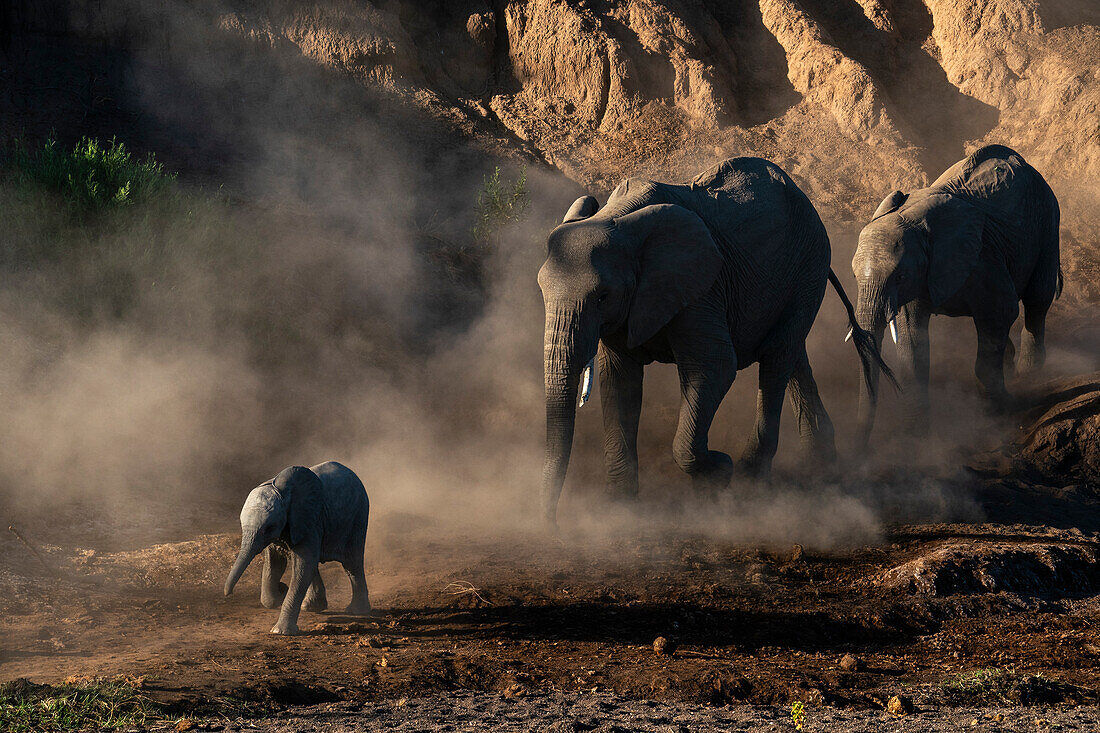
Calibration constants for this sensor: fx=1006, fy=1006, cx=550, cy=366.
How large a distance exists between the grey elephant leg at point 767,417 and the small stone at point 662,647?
11.5 feet

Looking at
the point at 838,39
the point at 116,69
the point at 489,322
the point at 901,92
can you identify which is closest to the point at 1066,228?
the point at 901,92

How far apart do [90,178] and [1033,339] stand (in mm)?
11658

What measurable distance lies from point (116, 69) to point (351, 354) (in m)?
8.11

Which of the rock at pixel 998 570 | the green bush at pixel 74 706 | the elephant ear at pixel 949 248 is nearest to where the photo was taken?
the green bush at pixel 74 706

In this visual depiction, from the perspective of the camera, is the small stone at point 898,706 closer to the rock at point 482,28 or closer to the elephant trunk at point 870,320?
the elephant trunk at point 870,320

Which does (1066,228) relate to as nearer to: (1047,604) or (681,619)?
(1047,604)

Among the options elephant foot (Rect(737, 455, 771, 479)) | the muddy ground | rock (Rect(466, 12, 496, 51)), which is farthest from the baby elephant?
rock (Rect(466, 12, 496, 51))

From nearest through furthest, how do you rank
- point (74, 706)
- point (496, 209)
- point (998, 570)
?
point (74, 706) → point (998, 570) → point (496, 209)

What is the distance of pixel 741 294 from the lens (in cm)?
841

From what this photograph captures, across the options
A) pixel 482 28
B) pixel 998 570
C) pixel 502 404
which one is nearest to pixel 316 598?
pixel 998 570

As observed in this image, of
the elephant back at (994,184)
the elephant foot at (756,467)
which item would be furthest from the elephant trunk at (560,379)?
the elephant back at (994,184)

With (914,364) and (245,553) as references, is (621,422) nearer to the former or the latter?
(245,553)

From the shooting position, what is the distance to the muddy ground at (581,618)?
15.9 ft

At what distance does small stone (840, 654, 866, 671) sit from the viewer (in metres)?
5.30
